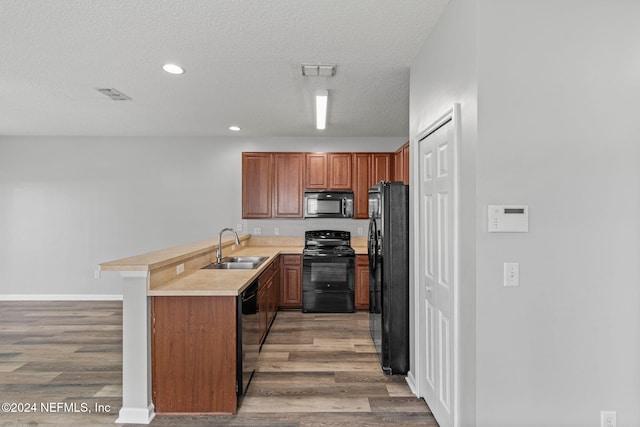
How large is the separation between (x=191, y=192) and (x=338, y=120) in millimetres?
2690

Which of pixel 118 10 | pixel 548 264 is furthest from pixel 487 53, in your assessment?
pixel 118 10

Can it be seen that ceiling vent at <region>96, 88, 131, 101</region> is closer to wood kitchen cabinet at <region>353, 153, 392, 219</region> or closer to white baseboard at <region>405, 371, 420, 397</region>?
wood kitchen cabinet at <region>353, 153, 392, 219</region>

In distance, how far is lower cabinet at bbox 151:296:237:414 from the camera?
8.44ft

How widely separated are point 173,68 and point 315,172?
2.96 metres

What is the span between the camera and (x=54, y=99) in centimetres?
403

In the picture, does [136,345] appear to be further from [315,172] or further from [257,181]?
[315,172]

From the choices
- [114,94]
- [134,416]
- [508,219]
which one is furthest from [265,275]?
[508,219]

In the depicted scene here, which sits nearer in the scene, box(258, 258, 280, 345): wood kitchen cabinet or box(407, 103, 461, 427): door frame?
box(407, 103, 461, 427): door frame

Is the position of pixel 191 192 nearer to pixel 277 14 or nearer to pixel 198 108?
pixel 198 108

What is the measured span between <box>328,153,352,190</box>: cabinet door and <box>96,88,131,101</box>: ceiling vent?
294 cm

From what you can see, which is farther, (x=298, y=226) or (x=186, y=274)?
(x=298, y=226)

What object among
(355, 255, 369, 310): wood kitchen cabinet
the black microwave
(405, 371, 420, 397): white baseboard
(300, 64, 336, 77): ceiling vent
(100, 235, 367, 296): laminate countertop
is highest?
(300, 64, 336, 77): ceiling vent

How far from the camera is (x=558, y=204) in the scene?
1.78m

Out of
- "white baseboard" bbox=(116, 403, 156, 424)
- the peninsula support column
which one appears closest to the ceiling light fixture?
the peninsula support column
